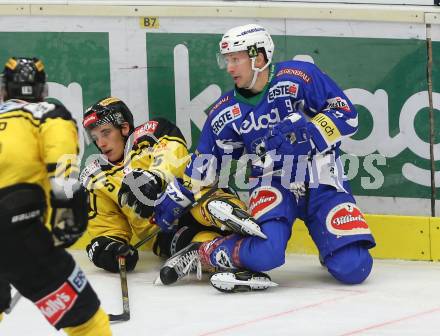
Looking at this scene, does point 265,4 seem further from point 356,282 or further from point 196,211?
point 356,282

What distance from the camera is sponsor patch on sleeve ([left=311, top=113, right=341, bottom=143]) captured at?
4.51m

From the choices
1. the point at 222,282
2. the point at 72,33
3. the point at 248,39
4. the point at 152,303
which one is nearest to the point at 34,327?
the point at 152,303

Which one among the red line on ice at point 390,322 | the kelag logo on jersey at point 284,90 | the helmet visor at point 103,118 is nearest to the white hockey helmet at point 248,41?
the kelag logo on jersey at point 284,90

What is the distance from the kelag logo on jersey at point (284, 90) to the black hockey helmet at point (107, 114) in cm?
78

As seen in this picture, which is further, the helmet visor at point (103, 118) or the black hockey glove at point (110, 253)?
the helmet visor at point (103, 118)

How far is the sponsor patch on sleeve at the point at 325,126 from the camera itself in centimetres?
→ 451

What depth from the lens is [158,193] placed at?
4.95 m

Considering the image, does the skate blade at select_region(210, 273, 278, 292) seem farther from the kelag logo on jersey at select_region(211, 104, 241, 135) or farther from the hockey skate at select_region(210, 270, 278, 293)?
the kelag logo on jersey at select_region(211, 104, 241, 135)

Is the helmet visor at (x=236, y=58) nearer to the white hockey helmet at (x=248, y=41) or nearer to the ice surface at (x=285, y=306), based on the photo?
the white hockey helmet at (x=248, y=41)

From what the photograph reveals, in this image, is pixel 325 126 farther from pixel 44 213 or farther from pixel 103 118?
pixel 44 213

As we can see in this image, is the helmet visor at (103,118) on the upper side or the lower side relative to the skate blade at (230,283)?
upper

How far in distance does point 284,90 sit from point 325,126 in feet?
0.84

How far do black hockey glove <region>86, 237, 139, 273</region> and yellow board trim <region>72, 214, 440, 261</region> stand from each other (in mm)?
1109

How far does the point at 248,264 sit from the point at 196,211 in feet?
1.71
